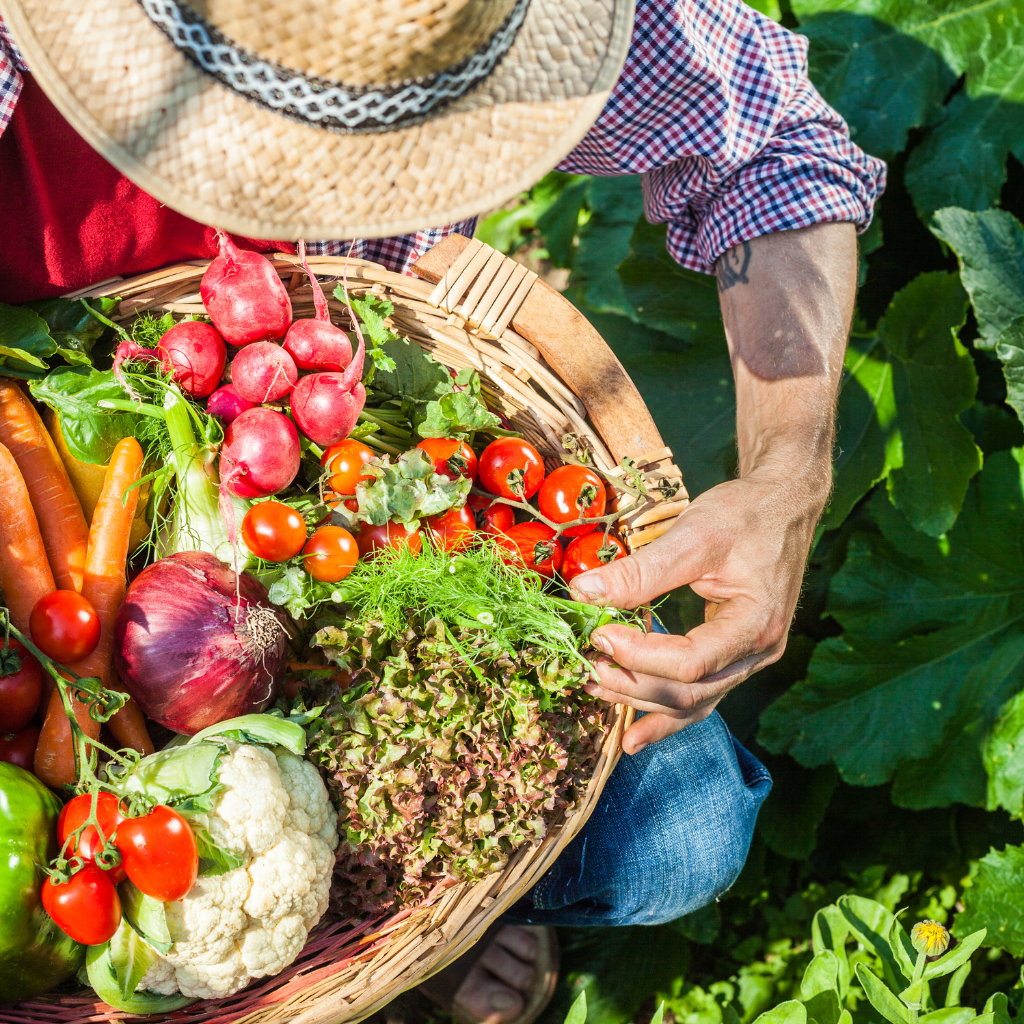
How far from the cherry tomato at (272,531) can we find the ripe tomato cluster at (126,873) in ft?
1.40

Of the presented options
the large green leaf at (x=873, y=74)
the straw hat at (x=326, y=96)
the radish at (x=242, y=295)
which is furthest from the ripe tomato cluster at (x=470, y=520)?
the large green leaf at (x=873, y=74)

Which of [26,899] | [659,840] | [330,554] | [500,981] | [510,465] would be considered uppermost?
[510,465]

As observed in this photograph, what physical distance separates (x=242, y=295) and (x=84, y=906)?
981mm

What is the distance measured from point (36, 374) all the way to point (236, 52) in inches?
36.9

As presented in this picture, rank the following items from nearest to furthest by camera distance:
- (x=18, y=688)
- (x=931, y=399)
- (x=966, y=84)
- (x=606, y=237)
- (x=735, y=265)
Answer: (x=18, y=688), (x=735, y=265), (x=931, y=399), (x=966, y=84), (x=606, y=237)

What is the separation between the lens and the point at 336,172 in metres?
0.86

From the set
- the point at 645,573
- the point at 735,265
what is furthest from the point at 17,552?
the point at 735,265

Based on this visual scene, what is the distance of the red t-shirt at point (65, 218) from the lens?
1314 millimetres

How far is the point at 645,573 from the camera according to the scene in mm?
1309

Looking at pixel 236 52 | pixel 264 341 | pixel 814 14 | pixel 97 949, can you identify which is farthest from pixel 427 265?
pixel 814 14

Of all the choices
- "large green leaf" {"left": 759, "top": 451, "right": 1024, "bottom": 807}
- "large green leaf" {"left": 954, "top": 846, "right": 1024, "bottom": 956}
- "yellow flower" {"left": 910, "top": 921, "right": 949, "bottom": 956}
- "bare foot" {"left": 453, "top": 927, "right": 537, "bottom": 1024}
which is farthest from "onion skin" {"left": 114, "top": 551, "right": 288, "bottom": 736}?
"large green leaf" {"left": 954, "top": 846, "right": 1024, "bottom": 956}

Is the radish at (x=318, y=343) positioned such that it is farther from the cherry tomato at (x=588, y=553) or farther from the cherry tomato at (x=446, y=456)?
the cherry tomato at (x=588, y=553)

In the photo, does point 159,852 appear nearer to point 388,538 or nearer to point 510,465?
point 388,538

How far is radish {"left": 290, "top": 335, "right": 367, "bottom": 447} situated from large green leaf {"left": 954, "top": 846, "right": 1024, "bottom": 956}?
1.74 meters
